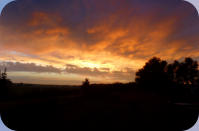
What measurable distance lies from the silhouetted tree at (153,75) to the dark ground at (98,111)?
140 millimetres

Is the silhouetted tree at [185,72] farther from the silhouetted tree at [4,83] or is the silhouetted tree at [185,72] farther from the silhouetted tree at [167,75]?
the silhouetted tree at [4,83]

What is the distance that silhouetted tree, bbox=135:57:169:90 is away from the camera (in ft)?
6.95

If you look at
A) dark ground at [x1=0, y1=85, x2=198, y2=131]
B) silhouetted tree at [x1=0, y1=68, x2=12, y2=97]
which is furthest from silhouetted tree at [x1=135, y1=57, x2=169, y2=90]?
silhouetted tree at [x1=0, y1=68, x2=12, y2=97]

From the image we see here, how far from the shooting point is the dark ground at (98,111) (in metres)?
1.94

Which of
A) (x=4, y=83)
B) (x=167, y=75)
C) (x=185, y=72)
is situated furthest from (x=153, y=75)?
(x=4, y=83)

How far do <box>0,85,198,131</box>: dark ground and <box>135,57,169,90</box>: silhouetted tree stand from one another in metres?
0.14

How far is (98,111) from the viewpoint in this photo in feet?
6.79

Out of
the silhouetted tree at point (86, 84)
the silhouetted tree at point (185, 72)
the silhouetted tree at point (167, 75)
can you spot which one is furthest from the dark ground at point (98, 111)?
the silhouetted tree at point (185, 72)

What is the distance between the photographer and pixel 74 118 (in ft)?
6.51

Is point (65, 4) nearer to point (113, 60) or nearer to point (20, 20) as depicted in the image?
point (20, 20)

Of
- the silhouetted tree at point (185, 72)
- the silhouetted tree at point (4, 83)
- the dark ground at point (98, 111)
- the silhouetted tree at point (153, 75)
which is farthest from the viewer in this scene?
the silhouetted tree at point (4, 83)

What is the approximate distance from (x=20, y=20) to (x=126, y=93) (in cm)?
236

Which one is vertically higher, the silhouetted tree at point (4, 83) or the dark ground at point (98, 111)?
the silhouetted tree at point (4, 83)

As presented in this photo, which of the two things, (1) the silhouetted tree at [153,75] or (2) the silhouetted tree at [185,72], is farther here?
(2) the silhouetted tree at [185,72]
